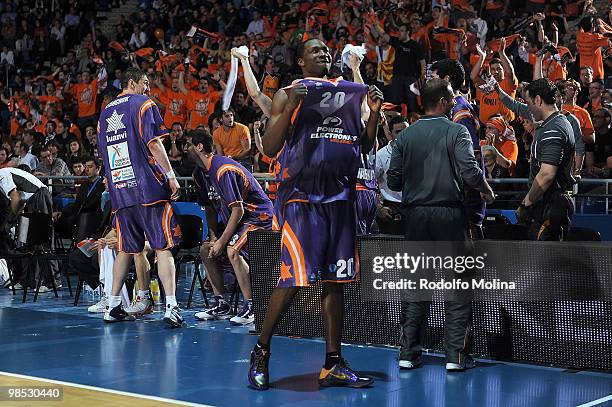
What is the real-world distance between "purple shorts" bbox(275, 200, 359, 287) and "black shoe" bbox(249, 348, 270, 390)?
18.4 inches

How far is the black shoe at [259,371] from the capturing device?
6.18 m

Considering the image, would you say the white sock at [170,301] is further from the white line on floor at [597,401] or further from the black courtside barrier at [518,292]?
the white line on floor at [597,401]

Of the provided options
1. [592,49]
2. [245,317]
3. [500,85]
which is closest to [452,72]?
[245,317]

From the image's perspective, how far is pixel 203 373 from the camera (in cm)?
677

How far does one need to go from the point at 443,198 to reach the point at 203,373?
2.02m

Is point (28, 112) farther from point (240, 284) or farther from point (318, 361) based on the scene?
point (318, 361)

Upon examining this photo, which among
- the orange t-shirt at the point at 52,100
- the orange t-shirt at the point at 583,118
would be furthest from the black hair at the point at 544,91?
the orange t-shirt at the point at 52,100

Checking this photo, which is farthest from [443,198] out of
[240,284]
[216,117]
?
[216,117]

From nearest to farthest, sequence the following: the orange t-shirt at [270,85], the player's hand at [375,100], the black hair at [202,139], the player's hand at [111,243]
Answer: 1. the player's hand at [375,100]
2. the black hair at [202,139]
3. the player's hand at [111,243]
4. the orange t-shirt at [270,85]

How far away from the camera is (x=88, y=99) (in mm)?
20250

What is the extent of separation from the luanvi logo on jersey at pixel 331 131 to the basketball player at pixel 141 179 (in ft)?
9.46

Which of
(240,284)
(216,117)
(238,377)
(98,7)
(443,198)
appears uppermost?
(98,7)

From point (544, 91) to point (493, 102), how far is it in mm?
6378

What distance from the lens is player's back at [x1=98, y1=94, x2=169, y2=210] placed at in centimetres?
888
